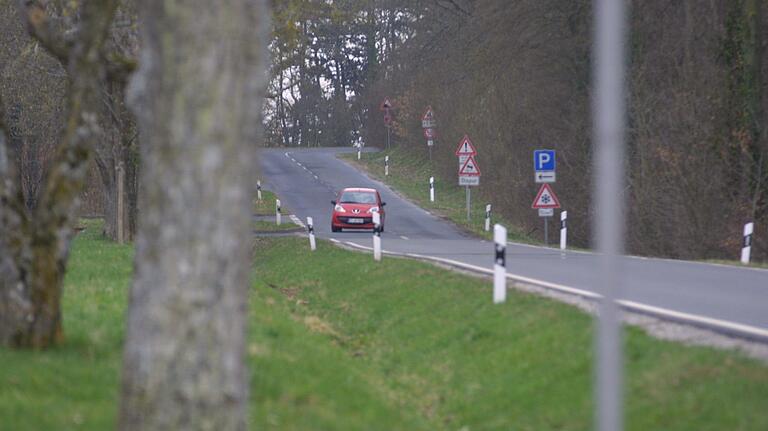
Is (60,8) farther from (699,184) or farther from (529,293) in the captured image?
(699,184)

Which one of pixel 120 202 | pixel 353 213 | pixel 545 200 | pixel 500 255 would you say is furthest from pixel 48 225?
pixel 353 213

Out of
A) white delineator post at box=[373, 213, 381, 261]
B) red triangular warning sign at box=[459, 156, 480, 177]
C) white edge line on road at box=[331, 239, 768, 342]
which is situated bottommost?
white edge line on road at box=[331, 239, 768, 342]

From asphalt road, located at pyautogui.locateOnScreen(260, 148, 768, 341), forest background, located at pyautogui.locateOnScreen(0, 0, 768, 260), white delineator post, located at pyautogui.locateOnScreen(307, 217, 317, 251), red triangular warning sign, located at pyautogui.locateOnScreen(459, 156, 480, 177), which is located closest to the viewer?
asphalt road, located at pyautogui.locateOnScreen(260, 148, 768, 341)

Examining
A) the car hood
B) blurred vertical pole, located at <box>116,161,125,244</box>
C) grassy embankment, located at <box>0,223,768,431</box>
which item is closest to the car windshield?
the car hood

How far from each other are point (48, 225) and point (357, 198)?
28390mm

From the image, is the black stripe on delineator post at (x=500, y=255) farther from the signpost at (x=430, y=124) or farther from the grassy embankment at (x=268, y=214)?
the signpost at (x=430, y=124)

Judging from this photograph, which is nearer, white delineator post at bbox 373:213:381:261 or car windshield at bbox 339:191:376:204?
white delineator post at bbox 373:213:381:261

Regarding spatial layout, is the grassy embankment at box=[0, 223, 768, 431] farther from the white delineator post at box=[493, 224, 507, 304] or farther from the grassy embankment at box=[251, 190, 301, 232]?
the grassy embankment at box=[251, 190, 301, 232]

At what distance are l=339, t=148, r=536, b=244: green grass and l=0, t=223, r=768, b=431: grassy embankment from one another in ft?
63.5

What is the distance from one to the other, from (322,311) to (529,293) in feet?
14.9

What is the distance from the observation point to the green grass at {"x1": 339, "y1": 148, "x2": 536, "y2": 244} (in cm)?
4072

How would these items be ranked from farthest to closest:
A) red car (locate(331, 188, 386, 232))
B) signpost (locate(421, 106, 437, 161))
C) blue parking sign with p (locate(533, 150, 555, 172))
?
signpost (locate(421, 106, 437, 161)), red car (locate(331, 188, 386, 232)), blue parking sign with p (locate(533, 150, 555, 172))

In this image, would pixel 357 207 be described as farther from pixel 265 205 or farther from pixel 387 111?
pixel 387 111

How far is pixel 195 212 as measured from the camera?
6.04 m
